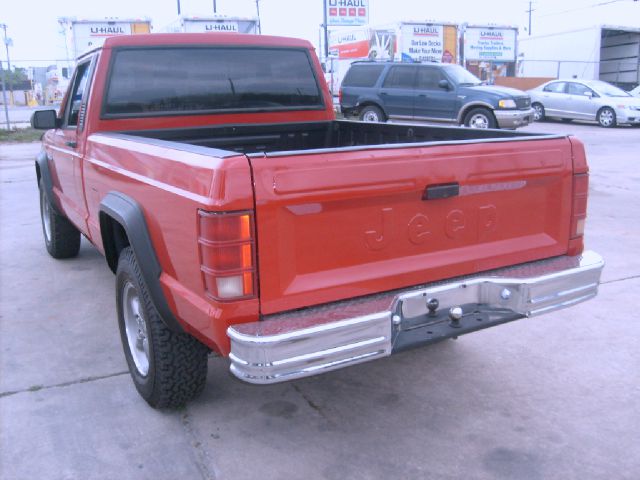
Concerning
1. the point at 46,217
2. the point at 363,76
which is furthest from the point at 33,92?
the point at 46,217

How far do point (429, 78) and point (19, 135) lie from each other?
40.7 ft

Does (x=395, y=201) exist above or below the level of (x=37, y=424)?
above

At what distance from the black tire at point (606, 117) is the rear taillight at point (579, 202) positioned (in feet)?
61.6

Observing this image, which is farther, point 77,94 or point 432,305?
point 77,94

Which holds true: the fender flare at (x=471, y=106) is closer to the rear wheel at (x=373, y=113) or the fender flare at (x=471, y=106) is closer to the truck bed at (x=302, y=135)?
the rear wheel at (x=373, y=113)

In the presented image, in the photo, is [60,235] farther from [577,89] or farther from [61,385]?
[577,89]

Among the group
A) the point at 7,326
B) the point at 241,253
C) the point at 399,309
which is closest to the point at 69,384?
the point at 7,326

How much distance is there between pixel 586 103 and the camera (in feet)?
67.9

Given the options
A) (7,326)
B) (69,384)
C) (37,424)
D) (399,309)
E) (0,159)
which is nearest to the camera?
(399,309)

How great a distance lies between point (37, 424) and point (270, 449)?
1238 mm

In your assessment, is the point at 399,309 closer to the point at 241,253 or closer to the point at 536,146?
the point at 241,253

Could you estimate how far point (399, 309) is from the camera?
9.16ft

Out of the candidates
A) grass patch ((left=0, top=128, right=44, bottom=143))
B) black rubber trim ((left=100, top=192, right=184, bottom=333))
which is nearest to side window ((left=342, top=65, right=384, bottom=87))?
grass patch ((left=0, top=128, right=44, bottom=143))

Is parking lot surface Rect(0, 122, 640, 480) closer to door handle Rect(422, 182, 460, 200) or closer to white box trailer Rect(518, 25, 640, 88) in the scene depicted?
door handle Rect(422, 182, 460, 200)
